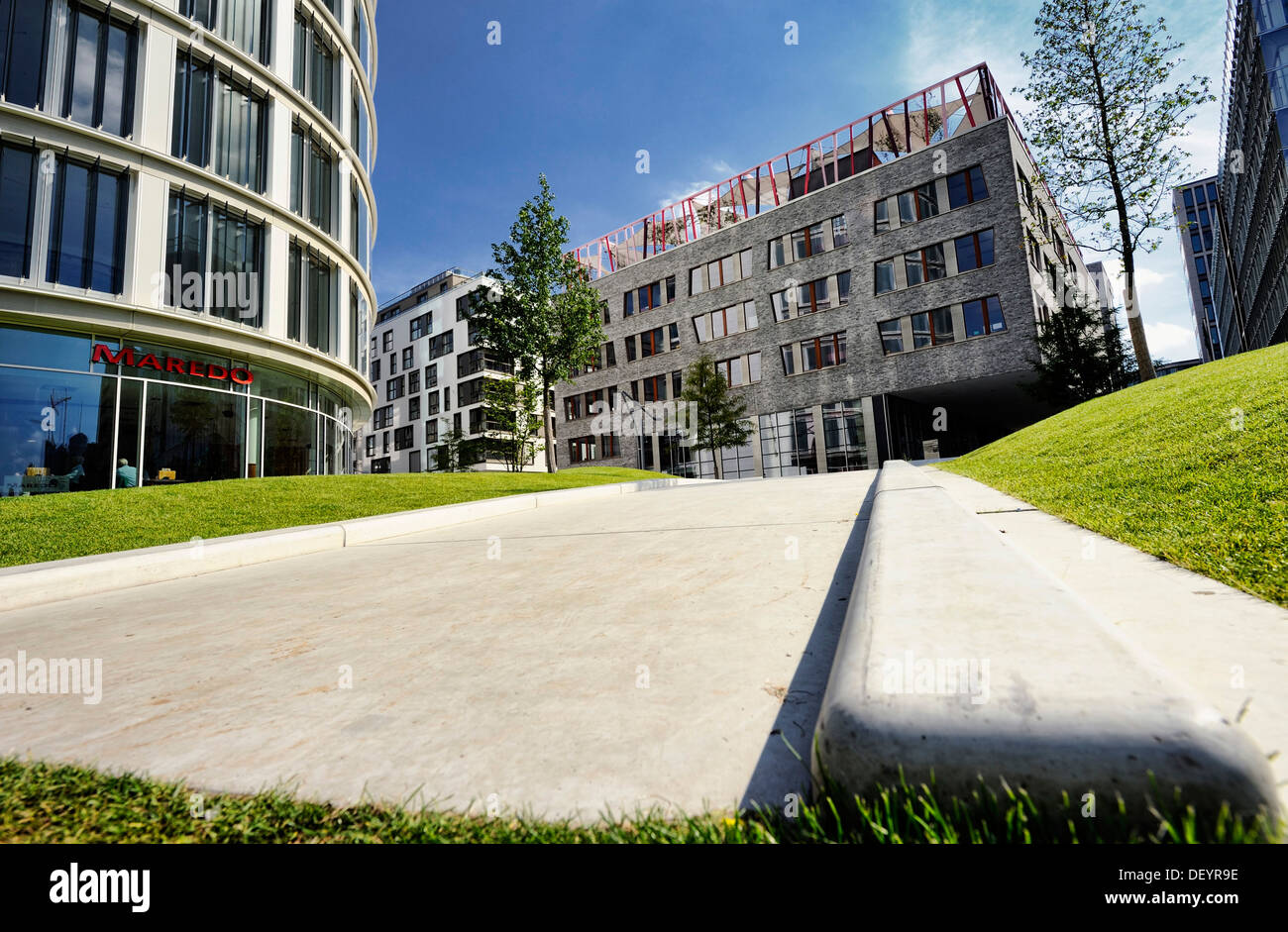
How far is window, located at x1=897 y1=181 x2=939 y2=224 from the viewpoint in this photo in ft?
87.1

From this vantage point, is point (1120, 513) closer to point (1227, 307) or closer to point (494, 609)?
point (494, 609)

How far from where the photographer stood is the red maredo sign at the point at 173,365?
14.6m

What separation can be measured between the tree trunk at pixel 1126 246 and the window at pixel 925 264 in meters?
7.60

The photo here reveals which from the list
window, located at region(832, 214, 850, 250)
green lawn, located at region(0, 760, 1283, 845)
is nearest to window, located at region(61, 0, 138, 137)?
green lawn, located at region(0, 760, 1283, 845)

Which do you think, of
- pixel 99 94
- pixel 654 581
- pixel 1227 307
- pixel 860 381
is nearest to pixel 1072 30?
pixel 860 381

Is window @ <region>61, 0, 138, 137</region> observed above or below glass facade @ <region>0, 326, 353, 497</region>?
above

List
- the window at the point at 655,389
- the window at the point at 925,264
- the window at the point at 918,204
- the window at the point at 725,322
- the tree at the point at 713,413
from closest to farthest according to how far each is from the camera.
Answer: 1. the window at the point at 925,264
2. the window at the point at 918,204
3. the tree at the point at 713,413
4. the window at the point at 725,322
5. the window at the point at 655,389

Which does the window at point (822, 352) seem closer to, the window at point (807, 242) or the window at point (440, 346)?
the window at point (807, 242)

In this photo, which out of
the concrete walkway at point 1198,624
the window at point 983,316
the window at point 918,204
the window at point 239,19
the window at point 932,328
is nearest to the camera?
the concrete walkway at point 1198,624

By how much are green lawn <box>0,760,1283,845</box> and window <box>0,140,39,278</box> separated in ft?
60.1

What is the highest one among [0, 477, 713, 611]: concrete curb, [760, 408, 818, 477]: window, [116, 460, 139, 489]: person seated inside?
[760, 408, 818, 477]: window

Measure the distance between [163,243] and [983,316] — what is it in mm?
28880

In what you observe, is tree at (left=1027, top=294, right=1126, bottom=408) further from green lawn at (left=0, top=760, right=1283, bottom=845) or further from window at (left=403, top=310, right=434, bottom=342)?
window at (left=403, top=310, right=434, bottom=342)

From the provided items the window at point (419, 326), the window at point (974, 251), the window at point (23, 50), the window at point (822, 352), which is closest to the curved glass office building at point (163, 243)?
the window at point (23, 50)
